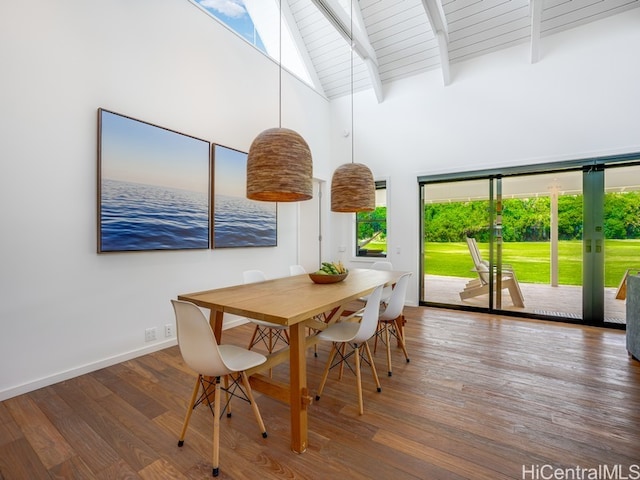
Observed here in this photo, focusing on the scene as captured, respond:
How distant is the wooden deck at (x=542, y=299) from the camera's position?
404 centimetres

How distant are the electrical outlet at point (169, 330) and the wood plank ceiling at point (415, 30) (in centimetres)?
417

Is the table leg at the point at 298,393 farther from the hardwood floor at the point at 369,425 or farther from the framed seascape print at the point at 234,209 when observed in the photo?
the framed seascape print at the point at 234,209

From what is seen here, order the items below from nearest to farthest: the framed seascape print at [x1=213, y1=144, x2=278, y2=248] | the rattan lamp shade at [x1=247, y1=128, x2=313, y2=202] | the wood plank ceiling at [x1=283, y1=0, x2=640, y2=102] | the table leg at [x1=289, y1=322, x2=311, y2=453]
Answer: the table leg at [x1=289, y1=322, x2=311, y2=453] < the rattan lamp shade at [x1=247, y1=128, x2=313, y2=202] < the framed seascape print at [x1=213, y1=144, x2=278, y2=248] < the wood plank ceiling at [x1=283, y1=0, x2=640, y2=102]

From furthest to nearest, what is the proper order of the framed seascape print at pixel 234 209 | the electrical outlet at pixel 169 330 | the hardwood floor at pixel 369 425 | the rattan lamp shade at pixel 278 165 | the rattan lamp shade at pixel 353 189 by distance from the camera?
the framed seascape print at pixel 234 209 → the electrical outlet at pixel 169 330 → the rattan lamp shade at pixel 353 189 → the rattan lamp shade at pixel 278 165 → the hardwood floor at pixel 369 425

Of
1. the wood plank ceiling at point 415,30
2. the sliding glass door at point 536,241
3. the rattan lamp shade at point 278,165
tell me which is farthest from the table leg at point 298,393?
the sliding glass door at point 536,241

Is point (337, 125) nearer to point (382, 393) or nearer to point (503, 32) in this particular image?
point (503, 32)

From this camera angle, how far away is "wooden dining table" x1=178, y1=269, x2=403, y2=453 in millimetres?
1711

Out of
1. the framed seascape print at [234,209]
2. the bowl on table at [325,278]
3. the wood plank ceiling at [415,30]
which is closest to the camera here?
the bowl on table at [325,278]

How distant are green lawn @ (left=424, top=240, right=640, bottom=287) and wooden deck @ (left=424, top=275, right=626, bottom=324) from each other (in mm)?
121

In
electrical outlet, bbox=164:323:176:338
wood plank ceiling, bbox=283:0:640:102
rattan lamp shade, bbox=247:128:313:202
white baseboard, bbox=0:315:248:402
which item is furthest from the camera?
wood plank ceiling, bbox=283:0:640:102

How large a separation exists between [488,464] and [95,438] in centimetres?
227

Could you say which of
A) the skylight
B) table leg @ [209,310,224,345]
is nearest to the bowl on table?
table leg @ [209,310,224,345]

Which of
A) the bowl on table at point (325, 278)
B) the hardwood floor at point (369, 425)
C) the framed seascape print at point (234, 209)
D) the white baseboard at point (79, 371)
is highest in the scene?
the framed seascape print at point (234, 209)

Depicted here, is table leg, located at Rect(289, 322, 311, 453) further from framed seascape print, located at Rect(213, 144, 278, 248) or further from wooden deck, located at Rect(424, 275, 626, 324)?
wooden deck, located at Rect(424, 275, 626, 324)
